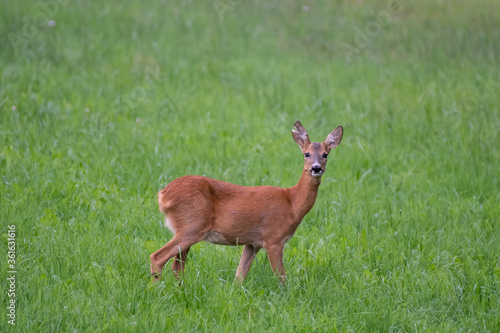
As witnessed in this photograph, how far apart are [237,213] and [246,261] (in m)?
0.42

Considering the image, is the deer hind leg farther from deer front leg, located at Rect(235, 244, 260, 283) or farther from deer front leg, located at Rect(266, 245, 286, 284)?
deer front leg, located at Rect(266, 245, 286, 284)

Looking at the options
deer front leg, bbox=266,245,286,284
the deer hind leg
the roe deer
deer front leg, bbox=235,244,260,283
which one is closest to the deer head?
the roe deer

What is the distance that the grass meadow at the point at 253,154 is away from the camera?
4.53m

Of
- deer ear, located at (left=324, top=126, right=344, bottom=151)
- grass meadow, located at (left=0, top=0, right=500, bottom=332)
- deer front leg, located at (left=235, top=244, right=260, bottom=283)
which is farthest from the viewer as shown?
deer ear, located at (left=324, top=126, right=344, bottom=151)

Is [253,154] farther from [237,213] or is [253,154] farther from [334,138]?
[237,213]

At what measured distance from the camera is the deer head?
4801mm

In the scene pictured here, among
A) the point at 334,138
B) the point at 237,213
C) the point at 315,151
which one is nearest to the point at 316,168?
the point at 315,151

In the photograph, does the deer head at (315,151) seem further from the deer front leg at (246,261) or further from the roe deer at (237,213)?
the deer front leg at (246,261)

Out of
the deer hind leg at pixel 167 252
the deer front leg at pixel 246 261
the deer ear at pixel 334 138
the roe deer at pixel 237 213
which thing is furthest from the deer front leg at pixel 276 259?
the deer ear at pixel 334 138

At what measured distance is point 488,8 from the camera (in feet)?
50.6

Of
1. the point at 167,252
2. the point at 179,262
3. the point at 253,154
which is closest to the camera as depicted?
the point at 167,252

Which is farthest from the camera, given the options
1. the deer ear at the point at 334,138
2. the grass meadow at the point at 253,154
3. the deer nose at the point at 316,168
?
the deer ear at the point at 334,138

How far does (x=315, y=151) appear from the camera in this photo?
4930 mm

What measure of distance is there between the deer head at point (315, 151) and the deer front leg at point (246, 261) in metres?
0.74
